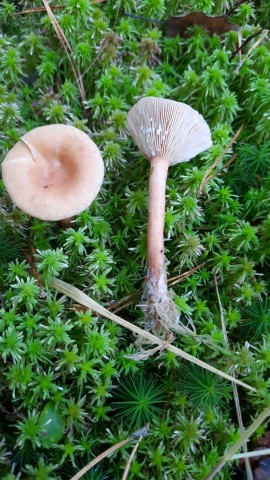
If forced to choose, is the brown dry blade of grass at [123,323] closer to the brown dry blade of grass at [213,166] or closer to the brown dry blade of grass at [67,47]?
the brown dry blade of grass at [213,166]

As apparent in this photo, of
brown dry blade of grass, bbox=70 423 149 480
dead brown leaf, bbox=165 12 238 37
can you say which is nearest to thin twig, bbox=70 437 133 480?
brown dry blade of grass, bbox=70 423 149 480

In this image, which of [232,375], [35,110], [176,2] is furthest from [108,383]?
[176,2]

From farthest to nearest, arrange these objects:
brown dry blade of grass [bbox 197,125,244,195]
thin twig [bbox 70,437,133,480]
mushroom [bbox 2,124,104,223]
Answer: brown dry blade of grass [bbox 197,125,244,195], mushroom [bbox 2,124,104,223], thin twig [bbox 70,437,133,480]

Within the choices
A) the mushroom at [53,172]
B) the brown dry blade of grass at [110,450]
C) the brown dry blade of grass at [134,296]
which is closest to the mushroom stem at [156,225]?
the brown dry blade of grass at [134,296]

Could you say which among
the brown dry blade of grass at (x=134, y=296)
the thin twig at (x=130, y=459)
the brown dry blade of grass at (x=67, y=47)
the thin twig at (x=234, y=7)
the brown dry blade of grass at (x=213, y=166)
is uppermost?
the thin twig at (x=234, y=7)

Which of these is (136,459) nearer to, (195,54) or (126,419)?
(126,419)

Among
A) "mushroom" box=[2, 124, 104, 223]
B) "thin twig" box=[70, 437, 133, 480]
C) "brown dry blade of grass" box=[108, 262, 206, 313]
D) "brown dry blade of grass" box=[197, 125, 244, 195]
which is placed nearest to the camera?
"thin twig" box=[70, 437, 133, 480]

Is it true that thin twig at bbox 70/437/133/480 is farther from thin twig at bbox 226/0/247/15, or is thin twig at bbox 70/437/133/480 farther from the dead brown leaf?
thin twig at bbox 226/0/247/15
